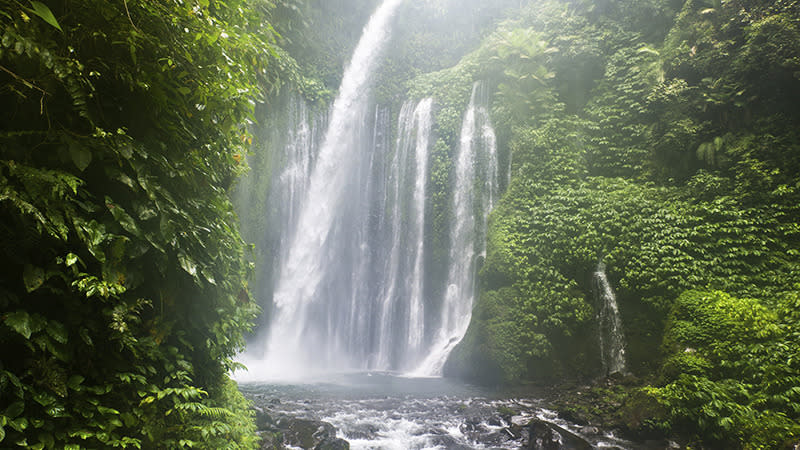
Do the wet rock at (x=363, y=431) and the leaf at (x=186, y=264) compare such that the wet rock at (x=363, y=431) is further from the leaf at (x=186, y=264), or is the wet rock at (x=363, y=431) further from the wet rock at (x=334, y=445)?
the leaf at (x=186, y=264)

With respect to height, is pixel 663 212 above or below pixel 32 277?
above

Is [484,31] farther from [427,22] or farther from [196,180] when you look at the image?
[196,180]

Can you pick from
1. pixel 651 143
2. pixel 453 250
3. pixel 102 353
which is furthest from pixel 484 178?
pixel 102 353

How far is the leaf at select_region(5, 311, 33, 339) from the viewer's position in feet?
4.98

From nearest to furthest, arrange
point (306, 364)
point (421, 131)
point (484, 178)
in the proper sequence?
point (484, 178) < point (306, 364) < point (421, 131)

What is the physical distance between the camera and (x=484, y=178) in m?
12.6

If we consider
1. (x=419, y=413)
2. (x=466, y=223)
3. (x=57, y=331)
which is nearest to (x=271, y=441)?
(x=419, y=413)

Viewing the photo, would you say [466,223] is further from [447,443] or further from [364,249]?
[447,443]

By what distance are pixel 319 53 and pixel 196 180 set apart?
16451mm

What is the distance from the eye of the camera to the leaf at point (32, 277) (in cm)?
158

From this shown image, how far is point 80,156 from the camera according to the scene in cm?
182

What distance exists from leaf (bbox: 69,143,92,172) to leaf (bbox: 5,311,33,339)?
68 centimetres

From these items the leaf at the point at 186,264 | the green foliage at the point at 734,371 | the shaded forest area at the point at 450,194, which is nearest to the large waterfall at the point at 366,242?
the shaded forest area at the point at 450,194

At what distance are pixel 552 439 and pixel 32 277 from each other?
616cm
